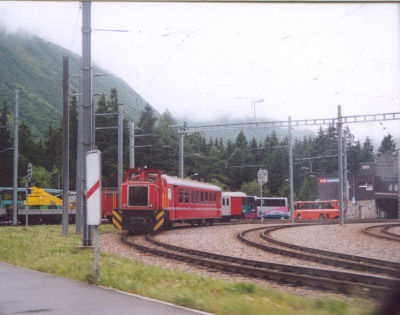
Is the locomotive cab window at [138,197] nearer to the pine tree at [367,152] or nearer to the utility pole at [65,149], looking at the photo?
the utility pole at [65,149]

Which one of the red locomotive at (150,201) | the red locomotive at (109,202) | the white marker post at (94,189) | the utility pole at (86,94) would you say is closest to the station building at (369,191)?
the red locomotive at (109,202)

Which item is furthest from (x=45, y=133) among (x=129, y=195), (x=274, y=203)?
(x=129, y=195)

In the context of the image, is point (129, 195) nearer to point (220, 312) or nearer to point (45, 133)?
point (220, 312)

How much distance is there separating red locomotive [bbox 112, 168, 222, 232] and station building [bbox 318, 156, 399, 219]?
2521cm

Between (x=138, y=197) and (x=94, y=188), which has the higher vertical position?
(x=94, y=188)

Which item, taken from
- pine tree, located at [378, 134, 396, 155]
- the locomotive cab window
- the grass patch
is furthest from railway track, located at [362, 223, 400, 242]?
the grass patch

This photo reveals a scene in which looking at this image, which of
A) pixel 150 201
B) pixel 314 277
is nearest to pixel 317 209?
pixel 150 201

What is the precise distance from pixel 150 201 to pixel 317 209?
122 feet

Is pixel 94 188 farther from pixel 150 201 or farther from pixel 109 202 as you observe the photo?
pixel 109 202

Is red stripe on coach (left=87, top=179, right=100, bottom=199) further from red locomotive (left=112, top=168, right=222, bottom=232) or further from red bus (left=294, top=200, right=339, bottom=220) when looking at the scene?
red bus (left=294, top=200, right=339, bottom=220)

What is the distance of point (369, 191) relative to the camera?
5750 cm

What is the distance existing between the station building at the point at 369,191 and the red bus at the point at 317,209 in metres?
1.83

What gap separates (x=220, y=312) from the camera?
624cm

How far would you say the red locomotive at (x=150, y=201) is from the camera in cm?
2300
